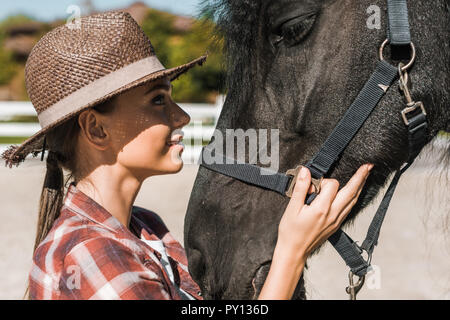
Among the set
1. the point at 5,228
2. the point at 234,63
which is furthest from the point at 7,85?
the point at 234,63

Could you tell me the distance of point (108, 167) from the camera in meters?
1.64

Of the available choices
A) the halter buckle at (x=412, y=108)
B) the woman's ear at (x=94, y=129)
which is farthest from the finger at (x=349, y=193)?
the woman's ear at (x=94, y=129)

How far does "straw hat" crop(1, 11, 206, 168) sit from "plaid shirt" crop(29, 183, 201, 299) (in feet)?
0.94

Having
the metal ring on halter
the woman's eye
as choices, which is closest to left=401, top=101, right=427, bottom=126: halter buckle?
the metal ring on halter

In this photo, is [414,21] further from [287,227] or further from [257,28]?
[287,227]

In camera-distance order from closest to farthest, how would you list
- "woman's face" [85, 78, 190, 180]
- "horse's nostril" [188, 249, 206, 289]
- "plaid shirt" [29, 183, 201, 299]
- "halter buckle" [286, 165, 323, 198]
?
"plaid shirt" [29, 183, 201, 299] < "woman's face" [85, 78, 190, 180] < "halter buckle" [286, 165, 323, 198] < "horse's nostril" [188, 249, 206, 289]

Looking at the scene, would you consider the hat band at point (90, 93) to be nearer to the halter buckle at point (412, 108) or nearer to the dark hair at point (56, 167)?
the dark hair at point (56, 167)

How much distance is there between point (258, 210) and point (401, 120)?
1.92ft

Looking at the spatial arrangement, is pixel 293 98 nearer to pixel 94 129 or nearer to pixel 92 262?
pixel 94 129

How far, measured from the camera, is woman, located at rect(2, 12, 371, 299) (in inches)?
54.2

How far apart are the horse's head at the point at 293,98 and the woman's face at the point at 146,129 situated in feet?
0.86

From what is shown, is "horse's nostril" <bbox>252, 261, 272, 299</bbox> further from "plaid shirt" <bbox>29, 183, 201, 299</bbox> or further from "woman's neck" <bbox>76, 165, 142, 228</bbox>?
"woman's neck" <bbox>76, 165, 142, 228</bbox>
